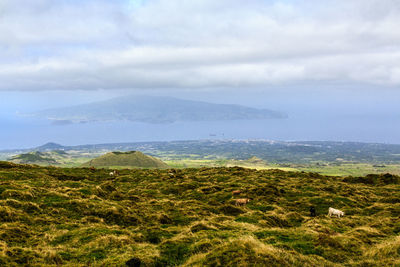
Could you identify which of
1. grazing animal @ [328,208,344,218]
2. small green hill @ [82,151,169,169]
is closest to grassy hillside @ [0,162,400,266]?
grazing animal @ [328,208,344,218]

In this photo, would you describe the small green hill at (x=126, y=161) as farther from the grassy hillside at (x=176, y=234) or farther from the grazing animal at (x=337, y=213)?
the grazing animal at (x=337, y=213)

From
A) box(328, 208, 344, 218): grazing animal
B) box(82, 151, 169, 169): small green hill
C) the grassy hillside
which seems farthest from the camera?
box(82, 151, 169, 169): small green hill

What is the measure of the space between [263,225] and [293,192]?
18.5 m

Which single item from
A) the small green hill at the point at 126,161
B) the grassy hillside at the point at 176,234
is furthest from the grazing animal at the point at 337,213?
the small green hill at the point at 126,161

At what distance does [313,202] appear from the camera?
3275 cm

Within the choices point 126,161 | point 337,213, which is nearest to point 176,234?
point 337,213

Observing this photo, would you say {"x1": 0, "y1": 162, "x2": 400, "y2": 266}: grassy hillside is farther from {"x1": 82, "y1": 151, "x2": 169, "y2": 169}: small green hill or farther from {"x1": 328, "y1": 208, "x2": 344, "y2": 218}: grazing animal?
{"x1": 82, "y1": 151, "x2": 169, "y2": 169}: small green hill

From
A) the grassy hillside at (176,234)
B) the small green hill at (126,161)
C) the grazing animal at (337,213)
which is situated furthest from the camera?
the small green hill at (126,161)

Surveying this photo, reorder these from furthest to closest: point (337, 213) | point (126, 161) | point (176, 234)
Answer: point (126, 161) < point (337, 213) < point (176, 234)

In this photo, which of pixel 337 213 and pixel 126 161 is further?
pixel 126 161

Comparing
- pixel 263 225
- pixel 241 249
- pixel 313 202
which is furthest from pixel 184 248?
pixel 313 202

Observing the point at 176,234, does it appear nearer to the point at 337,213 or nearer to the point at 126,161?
the point at 337,213

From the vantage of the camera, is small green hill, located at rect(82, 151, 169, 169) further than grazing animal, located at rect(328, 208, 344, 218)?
Yes

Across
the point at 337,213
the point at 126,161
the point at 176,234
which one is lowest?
the point at 126,161
